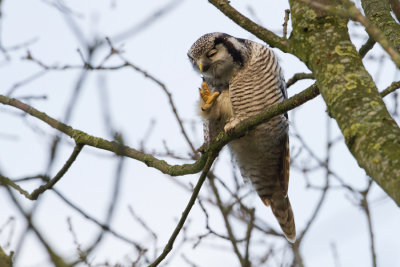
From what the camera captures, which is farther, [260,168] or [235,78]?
[260,168]

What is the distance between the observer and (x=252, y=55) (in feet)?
18.9

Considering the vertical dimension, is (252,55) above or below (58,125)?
above

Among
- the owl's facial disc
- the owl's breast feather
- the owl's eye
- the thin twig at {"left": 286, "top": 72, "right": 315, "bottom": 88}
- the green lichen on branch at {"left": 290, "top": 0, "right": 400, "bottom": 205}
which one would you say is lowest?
the green lichen on branch at {"left": 290, "top": 0, "right": 400, "bottom": 205}

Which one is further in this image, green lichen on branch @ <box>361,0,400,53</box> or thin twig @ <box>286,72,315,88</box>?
thin twig @ <box>286,72,315,88</box>

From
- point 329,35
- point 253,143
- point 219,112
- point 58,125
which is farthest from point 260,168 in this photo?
point 329,35

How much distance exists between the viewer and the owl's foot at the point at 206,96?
5445mm

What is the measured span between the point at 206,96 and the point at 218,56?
494mm

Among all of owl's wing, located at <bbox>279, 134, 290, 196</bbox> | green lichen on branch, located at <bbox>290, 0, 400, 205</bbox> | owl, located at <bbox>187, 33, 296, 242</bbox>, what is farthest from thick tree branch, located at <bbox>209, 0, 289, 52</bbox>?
owl's wing, located at <bbox>279, 134, 290, 196</bbox>

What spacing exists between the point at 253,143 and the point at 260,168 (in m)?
0.44

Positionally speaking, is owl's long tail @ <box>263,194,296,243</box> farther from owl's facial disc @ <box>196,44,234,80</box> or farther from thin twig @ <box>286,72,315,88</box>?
thin twig @ <box>286,72,315,88</box>

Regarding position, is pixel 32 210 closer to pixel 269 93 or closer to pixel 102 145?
pixel 102 145

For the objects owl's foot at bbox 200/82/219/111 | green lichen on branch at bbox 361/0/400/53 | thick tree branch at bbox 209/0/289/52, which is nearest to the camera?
thick tree branch at bbox 209/0/289/52

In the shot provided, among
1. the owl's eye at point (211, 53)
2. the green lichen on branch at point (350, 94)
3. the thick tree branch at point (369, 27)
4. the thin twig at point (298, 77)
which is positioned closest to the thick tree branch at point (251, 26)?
the green lichen on branch at point (350, 94)

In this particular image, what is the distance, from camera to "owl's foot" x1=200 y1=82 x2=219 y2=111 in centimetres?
545
